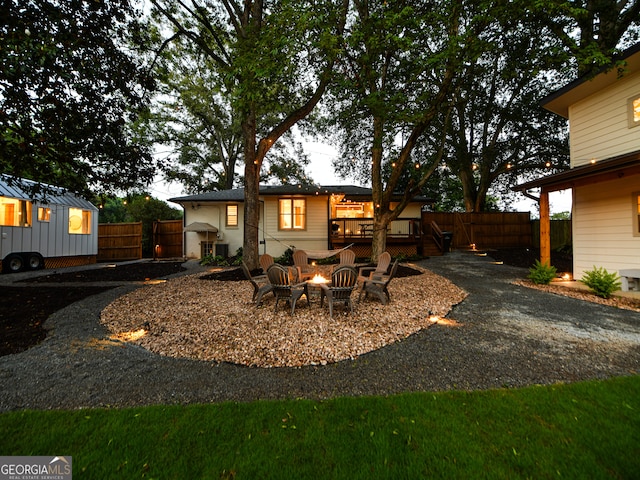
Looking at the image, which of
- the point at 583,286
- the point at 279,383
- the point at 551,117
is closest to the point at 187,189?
the point at 279,383

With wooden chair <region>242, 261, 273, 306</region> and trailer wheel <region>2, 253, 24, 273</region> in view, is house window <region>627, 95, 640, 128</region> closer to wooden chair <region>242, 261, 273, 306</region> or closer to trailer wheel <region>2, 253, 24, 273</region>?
wooden chair <region>242, 261, 273, 306</region>

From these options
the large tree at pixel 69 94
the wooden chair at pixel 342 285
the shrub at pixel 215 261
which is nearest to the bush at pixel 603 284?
the wooden chair at pixel 342 285

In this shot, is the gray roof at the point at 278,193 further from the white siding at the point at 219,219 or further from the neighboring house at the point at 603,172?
the neighboring house at the point at 603,172

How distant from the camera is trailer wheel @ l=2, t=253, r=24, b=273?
405 inches

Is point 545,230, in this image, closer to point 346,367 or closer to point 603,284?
point 603,284

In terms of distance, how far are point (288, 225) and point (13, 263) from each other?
453 inches

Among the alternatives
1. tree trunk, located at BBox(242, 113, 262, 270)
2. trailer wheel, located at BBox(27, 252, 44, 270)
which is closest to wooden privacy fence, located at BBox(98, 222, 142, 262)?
trailer wheel, located at BBox(27, 252, 44, 270)

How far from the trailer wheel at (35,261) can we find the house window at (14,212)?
1.32 metres

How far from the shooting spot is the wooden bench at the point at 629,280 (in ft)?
20.5

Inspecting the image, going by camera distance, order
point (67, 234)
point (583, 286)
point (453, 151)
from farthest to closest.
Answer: point (453, 151) < point (67, 234) < point (583, 286)

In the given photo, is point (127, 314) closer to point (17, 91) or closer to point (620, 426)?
point (17, 91)

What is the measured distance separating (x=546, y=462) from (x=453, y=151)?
2037cm

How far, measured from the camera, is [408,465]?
1.73m

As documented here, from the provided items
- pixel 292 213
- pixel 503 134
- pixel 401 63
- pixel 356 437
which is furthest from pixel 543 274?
pixel 503 134
